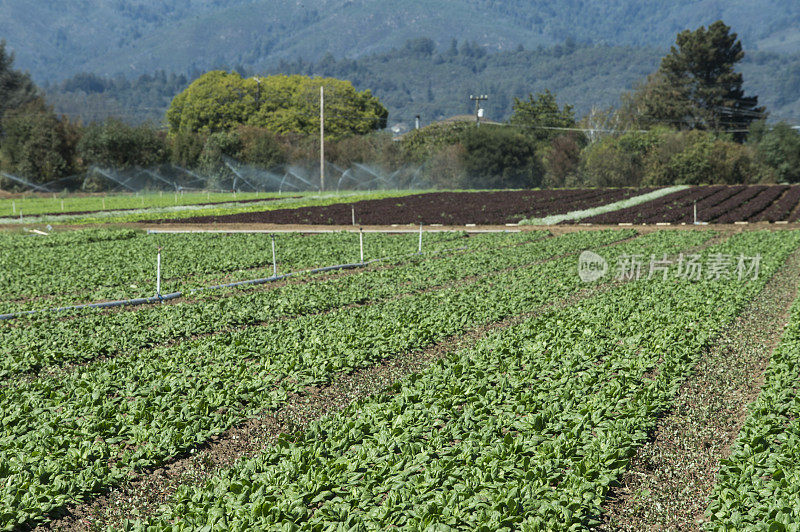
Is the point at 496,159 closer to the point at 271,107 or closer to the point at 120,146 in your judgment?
the point at 271,107

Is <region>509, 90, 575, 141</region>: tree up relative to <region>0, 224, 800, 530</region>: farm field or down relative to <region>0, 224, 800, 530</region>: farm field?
up

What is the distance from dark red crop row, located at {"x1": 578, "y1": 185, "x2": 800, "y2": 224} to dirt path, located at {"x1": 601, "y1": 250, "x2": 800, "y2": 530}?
23345mm

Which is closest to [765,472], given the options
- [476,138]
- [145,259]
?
[145,259]

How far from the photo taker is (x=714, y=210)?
37.6 metres

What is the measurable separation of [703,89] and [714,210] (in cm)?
6275

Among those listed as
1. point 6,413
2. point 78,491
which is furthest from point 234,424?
point 6,413

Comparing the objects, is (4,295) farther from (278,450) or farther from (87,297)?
(278,450)

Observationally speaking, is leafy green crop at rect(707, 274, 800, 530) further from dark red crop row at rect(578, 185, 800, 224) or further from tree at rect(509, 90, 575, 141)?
tree at rect(509, 90, 575, 141)

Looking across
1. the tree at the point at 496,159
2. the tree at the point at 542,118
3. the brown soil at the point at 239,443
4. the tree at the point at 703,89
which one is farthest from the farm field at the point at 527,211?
the tree at the point at 542,118

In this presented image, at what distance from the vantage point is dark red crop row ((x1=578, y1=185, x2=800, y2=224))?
34384 mm

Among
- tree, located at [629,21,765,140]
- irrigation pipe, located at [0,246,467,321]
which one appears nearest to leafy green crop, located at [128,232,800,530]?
irrigation pipe, located at [0,246,467,321]

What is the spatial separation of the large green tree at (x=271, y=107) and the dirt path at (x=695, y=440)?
85473 millimetres

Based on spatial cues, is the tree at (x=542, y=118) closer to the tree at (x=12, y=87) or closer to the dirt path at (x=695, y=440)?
the tree at (x=12, y=87)

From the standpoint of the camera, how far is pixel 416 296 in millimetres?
15398
